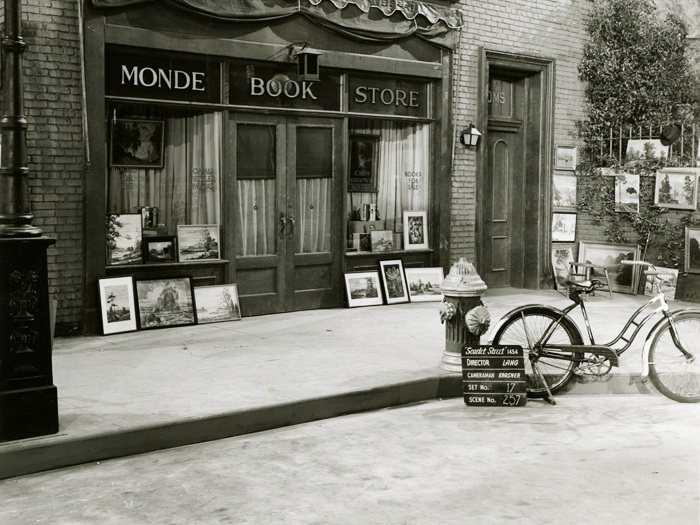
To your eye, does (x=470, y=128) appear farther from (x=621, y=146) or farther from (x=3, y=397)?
(x=3, y=397)

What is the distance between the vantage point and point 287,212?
11.4 meters

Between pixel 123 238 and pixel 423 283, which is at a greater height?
pixel 123 238

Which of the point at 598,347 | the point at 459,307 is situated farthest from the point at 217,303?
the point at 598,347

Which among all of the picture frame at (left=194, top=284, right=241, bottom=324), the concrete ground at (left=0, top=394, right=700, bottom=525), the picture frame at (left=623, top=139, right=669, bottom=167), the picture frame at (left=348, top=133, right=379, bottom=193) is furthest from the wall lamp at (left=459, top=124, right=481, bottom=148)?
the concrete ground at (left=0, top=394, right=700, bottom=525)

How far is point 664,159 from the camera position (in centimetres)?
1368

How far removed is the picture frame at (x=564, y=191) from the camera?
1432 centimetres

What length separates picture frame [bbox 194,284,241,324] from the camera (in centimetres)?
1051

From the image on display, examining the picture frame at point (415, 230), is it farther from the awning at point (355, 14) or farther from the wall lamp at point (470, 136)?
the awning at point (355, 14)

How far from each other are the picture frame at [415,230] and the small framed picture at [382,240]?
0.25 meters

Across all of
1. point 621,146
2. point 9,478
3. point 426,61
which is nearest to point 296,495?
point 9,478

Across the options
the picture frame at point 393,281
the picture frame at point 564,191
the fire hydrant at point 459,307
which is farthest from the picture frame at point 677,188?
the fire hydrant at point 459,307

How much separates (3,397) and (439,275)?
25.8 feet

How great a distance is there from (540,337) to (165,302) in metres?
4.71

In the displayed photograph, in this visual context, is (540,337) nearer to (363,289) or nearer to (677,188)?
(363,289)
